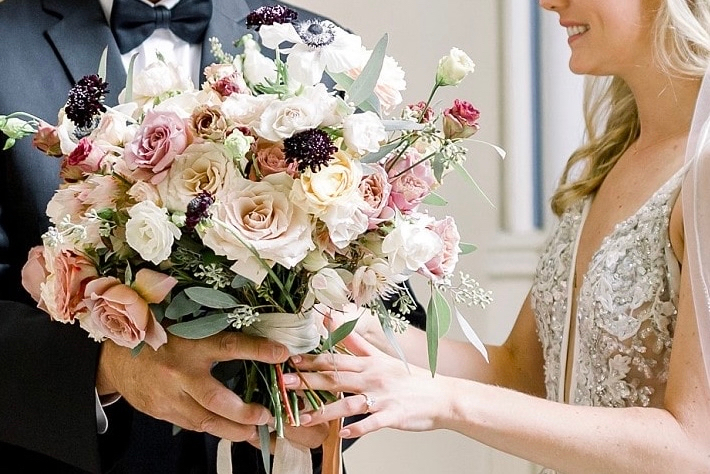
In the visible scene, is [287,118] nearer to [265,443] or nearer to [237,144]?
[237,144]

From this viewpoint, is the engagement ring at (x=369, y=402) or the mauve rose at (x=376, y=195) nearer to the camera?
the mauve rose at (x=376, y=195)

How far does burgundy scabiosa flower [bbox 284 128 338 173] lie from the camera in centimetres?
112

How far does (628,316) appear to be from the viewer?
1.58 meters

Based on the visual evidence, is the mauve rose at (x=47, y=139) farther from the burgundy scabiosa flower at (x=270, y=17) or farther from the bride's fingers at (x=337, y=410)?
the bride's fingers at (x=337, y=410)

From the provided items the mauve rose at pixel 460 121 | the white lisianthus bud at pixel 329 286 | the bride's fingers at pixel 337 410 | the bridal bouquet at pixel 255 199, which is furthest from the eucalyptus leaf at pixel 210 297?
the mauve rose at pixel 460 121

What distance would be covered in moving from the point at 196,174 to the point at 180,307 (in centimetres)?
17

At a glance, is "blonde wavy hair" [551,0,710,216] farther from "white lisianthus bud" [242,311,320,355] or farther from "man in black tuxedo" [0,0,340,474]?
"white lisianthus bud" [242,311,320,355]

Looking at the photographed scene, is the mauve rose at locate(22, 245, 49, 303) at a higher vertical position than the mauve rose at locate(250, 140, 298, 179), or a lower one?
lower

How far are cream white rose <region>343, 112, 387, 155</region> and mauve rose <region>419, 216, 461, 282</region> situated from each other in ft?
0.47

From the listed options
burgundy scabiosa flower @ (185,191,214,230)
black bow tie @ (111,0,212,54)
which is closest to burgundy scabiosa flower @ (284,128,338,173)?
burgundy scabiosa flower @ (185,191,214,230)

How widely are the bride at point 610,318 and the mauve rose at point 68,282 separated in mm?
295

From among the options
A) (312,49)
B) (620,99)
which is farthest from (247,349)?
(620,99)

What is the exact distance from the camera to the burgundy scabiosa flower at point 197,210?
110cm

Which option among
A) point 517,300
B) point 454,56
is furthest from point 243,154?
point 517,300
